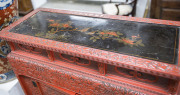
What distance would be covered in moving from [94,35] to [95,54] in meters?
0.24

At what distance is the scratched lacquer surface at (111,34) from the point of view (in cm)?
97

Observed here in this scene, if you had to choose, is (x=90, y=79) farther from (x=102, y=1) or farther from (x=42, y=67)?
(x=102, y=1)

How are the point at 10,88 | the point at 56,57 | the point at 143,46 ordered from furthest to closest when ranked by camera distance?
the point at 10,88
the point at 56,57
the point at 143,46

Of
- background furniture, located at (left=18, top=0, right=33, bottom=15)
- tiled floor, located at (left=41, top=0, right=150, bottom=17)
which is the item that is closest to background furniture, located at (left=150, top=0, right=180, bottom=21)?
tiled floor, located at (left=41, top=0, right=150, bottom=17)

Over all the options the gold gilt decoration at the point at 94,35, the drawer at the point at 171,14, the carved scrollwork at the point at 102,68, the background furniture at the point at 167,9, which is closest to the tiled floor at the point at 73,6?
the background furniture at the point at 167,9

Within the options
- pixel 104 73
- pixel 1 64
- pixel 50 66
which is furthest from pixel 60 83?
pixel 1 64

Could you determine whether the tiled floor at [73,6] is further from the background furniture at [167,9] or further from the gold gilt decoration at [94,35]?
the gold gilt decoration at [94,35]

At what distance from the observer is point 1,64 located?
161 centimetres

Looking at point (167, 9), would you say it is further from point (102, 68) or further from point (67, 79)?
point (67, 79)

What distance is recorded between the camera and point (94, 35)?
3.82 ft

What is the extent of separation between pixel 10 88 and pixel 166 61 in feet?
4.83

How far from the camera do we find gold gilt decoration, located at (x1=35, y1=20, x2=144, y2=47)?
1070 mm

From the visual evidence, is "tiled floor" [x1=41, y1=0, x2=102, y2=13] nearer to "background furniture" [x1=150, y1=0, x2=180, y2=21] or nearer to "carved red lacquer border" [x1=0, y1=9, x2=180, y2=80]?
"background furniture" [x1=150, y1=0, x2=180, y2=21]

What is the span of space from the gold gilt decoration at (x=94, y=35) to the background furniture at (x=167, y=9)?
4.36ft
